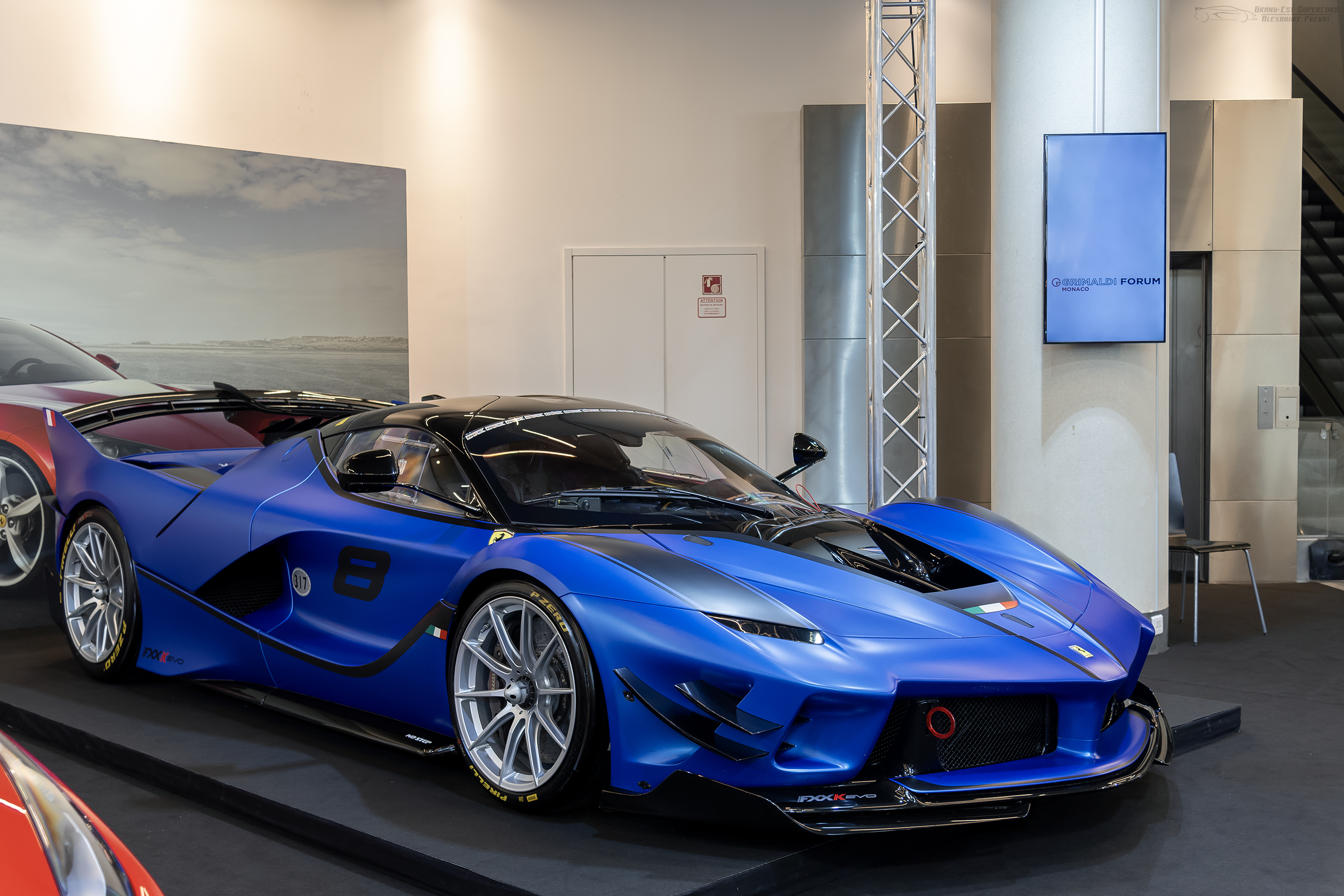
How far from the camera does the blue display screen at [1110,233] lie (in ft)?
16.0

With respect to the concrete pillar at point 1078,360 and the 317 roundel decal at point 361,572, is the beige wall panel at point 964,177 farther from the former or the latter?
the 317 roundel decal at point 361,572

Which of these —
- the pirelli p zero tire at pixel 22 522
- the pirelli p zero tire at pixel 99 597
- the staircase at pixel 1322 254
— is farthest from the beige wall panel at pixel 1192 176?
the pirelli p zero tire at pixel 22 522

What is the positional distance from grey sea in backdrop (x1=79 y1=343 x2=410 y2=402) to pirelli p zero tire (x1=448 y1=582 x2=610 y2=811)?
430 centimetres

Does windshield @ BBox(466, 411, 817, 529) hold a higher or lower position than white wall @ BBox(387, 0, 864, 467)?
lower

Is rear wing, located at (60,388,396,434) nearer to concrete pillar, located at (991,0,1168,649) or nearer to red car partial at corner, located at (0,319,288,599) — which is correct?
red car partial at corner, located at (0,319,288,599)

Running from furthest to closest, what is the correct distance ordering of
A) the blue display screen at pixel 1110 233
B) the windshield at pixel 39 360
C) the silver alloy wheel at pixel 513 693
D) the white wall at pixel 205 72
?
the white wall at pixel 205 72 → the windshield at pixel 39 360 → the blue display screen at pixel 1110 233 → the silver alloy wheel at pixel 513 693

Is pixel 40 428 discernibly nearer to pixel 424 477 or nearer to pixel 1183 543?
pixel 424 477

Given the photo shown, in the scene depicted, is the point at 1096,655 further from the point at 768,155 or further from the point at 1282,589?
the point at 768,155

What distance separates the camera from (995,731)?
237 centimetres

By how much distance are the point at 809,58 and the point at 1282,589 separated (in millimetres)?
4784

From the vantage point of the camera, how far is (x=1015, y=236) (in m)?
5.07

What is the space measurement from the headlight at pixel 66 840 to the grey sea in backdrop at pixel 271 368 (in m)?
5.25

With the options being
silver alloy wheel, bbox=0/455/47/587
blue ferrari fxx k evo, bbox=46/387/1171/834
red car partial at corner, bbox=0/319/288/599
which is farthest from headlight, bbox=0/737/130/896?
silver alloy wheel, bbox=0/455/47/587

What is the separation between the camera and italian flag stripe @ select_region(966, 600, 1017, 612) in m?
2.61
